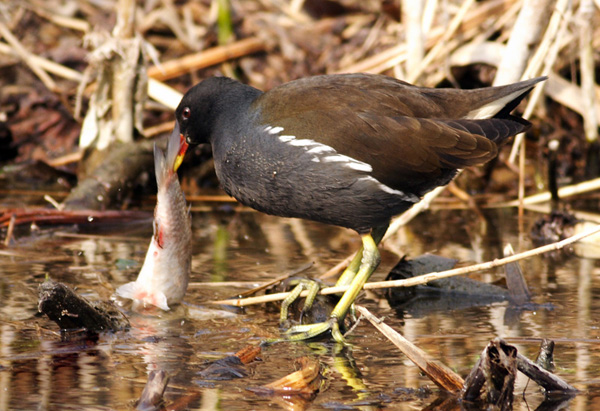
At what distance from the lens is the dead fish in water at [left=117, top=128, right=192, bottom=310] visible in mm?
3941

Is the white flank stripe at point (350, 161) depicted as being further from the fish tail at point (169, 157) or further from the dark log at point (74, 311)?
the dark log at point (74, 311)

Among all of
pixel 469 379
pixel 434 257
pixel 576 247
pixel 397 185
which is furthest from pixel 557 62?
pixel 469 379

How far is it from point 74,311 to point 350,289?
3.99ft

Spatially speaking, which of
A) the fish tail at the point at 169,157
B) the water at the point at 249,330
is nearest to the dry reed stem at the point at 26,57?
the water at the point at 249,330

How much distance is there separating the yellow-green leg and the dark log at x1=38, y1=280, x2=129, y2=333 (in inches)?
29.9

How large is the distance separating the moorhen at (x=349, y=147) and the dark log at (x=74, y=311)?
77 cm

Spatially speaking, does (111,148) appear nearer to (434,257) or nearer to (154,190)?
(154,190)

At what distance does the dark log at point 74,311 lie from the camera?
343 cm

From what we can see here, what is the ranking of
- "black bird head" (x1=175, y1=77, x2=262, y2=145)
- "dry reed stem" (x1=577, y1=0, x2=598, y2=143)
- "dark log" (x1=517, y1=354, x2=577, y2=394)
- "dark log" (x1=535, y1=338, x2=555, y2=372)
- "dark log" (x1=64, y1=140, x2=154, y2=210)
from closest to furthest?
"dark log" (x1=517, y1=354, x2=577, y2=394) < "dark log" (x1=535, y1=338, x2=555, y2=372) < "black bird head" (x1=175, y1=77, x2=262, y2=145) < "dark log" (x1=64, y1=140, x2=154, y2=210) < "dry reed stem" (x1=577, y1=0, x2=598, y2=143)

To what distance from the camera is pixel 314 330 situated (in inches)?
148

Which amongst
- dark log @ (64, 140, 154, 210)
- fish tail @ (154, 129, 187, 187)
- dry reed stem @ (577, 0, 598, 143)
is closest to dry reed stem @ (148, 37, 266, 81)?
dark log @ (64, 140, 154, 210)

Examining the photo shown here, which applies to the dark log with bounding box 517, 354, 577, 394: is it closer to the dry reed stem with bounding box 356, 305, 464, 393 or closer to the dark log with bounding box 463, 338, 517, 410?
the dark log with bounding box 463, 338, 517, 410

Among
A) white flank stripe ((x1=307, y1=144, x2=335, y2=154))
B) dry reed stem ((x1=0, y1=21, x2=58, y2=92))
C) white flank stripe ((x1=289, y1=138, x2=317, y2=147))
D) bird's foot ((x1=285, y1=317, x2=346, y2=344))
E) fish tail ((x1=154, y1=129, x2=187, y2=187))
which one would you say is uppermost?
dry reed stem ((x1=0, y1=21, x2=58, y2=92))

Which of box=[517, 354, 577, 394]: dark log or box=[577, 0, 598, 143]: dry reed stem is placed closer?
box=[517, 354, 577, 394]: dark log
